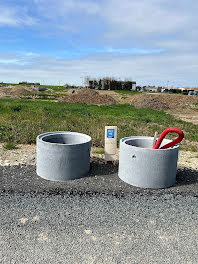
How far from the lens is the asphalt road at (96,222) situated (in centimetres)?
338

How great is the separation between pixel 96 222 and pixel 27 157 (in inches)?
159

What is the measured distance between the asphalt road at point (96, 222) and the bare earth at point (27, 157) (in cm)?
118

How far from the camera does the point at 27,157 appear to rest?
749cm

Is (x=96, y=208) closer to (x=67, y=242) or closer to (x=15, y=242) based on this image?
(x=67, y=242)

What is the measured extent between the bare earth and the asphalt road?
1.18 m


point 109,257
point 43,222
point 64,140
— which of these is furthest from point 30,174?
point 109,257

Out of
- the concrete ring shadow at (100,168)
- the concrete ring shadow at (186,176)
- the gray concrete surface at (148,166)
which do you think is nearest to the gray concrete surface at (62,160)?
the concrete ring shadow at (100,168)

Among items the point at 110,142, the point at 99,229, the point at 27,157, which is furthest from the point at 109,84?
the point at 99,229

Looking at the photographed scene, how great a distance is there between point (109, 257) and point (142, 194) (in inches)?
80.7

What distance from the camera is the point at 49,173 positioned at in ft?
18.9

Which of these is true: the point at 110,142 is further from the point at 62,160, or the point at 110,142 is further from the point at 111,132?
the point at 62,160

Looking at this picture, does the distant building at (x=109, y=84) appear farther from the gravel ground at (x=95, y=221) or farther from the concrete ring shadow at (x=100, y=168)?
the gravel ground at (x=95, y=221)

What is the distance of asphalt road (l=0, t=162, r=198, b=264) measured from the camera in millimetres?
3381

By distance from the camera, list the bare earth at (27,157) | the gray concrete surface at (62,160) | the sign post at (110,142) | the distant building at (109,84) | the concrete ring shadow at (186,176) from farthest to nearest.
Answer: the distant building at (109,84) < the bare earth at (27,157) < the sign post at (110,142) < the concrete ring shadow at (186,176) < the gray concrete surface at (62,160)
